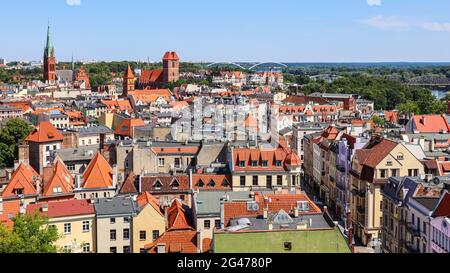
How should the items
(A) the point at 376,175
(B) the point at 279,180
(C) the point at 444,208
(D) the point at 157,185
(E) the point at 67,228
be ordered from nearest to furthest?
(C) the point at 444,208
(E) the point at 67,228
(A) the point at 376,175
(D) the point at 157,185
(B) the point at 279,180

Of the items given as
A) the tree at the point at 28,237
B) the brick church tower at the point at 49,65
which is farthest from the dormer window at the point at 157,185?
the brick church tower at the point at 49,65

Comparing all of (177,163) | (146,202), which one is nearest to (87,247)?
(146,202)

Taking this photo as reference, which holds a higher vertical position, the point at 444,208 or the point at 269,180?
the point at 444,208

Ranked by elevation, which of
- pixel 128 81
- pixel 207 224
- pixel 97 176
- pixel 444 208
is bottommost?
pixel 207 224

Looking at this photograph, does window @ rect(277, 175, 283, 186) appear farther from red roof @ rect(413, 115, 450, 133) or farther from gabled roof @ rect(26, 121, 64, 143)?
gabled roof @ rect(26, 121, 64, 143)

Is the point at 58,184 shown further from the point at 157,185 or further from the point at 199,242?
the point at 199,242

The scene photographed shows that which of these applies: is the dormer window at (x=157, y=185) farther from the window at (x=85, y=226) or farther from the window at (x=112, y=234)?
the window at (x=85, y=226)
